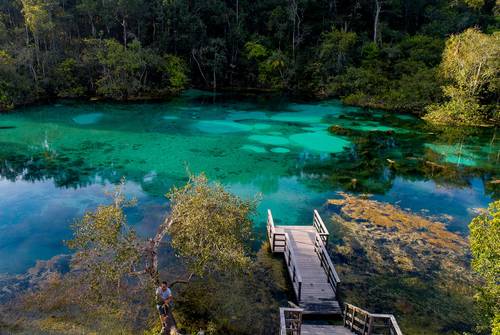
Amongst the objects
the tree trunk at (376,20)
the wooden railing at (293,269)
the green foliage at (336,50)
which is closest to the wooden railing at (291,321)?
the wooden railing at (293,269)

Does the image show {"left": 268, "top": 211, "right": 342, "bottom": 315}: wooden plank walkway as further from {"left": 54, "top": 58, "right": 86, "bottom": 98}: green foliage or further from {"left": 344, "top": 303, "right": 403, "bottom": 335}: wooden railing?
{"left": 54, "top": 58, "right": 86, "bottom": 98}: green foliage

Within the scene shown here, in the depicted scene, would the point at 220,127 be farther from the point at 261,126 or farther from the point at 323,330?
the point at 323,330

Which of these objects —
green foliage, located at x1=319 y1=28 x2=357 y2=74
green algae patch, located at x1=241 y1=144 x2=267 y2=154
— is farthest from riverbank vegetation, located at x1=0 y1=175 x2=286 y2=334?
green foliage, located at x1=319 y1=28 x2=357 y2=74

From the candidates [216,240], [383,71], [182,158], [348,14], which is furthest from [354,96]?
[216,240]

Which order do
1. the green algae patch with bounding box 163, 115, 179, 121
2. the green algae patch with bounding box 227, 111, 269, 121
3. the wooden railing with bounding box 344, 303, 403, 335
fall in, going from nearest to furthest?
1. the wooden railing with bounding box 344, 303, 403, 335
2. the green algae patch with bounding box 163, 115, 179, 121
3. the green algae patch with bounding box 227, 111, 269, 121

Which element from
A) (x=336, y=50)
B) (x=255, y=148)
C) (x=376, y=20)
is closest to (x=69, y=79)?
(x=255, y=148)

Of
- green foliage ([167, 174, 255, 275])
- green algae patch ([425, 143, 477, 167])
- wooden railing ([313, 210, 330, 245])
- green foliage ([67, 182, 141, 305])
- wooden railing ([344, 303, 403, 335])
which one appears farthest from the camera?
green algae patch ([425, 143, 477, 167])
